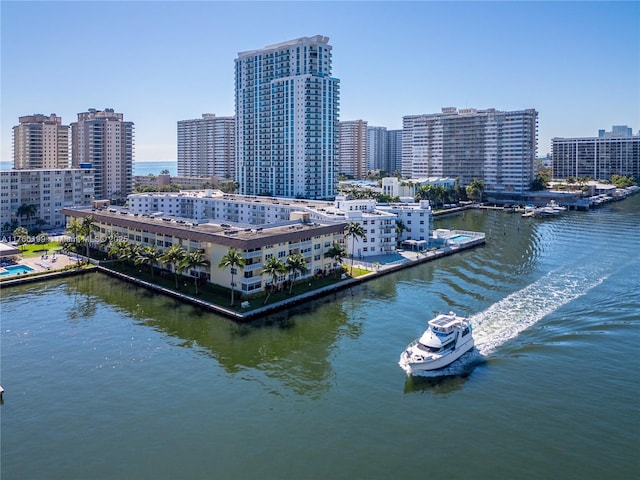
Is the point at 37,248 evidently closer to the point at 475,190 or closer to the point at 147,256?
the point at 147,256

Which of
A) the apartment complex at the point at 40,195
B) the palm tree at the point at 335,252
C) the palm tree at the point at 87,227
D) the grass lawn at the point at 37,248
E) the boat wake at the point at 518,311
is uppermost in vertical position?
the apartment complex at the point at 40,195

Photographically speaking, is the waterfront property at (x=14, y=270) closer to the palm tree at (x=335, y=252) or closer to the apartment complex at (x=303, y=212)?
the apartment complex at (x=303, y=212)

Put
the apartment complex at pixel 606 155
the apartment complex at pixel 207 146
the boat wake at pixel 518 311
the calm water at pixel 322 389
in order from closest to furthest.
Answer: the calm water at pixel 322 389 < the boat wake at pixel 518 311 < the apartment complex at pixel 207 146 < the apartment complex at pixel 606 155

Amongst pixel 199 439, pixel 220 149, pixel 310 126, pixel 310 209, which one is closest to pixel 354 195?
pixel 310 126

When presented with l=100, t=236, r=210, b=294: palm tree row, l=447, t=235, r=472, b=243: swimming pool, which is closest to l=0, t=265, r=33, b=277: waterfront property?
l=100, t=236, r=210, b=294: palm tree row

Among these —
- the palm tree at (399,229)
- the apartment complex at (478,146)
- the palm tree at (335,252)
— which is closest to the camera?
the palm tree at (335,252)

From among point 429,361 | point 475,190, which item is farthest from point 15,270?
point 475,190

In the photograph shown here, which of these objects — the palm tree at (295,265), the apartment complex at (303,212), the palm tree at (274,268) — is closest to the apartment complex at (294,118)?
the apartment complex at (303,212)
